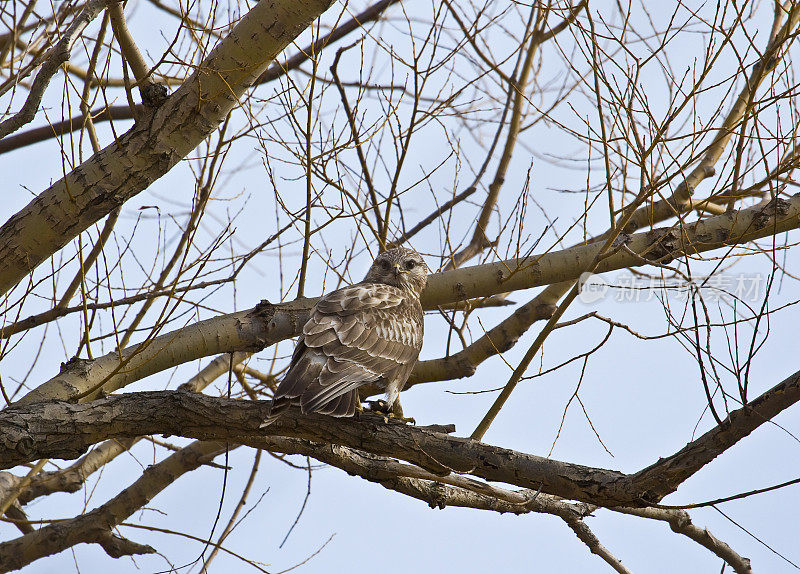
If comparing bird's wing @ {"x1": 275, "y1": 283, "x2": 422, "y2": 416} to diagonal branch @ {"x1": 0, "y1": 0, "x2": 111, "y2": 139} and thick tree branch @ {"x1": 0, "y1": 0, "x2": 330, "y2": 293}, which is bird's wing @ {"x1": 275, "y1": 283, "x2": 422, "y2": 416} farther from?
diagonal branch @ {"x1": 0, "y1": 0, "x2": 111, "y2": 139}

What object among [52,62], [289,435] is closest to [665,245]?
[289,435]

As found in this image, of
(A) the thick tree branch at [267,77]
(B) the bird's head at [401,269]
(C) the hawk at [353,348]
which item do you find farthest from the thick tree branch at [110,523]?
(A) the thick tree branch at [267,77]

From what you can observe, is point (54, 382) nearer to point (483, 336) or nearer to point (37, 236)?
point (37, 236)

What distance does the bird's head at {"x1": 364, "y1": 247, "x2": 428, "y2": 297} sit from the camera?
5.96 metres

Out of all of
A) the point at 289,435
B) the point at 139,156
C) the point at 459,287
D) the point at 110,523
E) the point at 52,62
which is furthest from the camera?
the point at 110,523

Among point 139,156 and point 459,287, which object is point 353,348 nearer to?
point 459,287

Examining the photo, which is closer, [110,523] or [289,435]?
[289,435]

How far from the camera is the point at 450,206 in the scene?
623 cm

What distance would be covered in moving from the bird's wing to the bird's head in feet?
0.90

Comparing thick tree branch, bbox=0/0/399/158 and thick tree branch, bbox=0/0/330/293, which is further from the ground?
thick tree branch, bbox=0/0/399/158

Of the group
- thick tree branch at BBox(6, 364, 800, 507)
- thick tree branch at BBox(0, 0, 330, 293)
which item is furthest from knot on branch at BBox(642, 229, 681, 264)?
thick tree branch at BBox(0, 0, 330, 293)

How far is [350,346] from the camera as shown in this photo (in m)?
4.77

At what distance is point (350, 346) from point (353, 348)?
0.03 meters

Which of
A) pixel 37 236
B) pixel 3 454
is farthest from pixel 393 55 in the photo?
pixel 3 454
